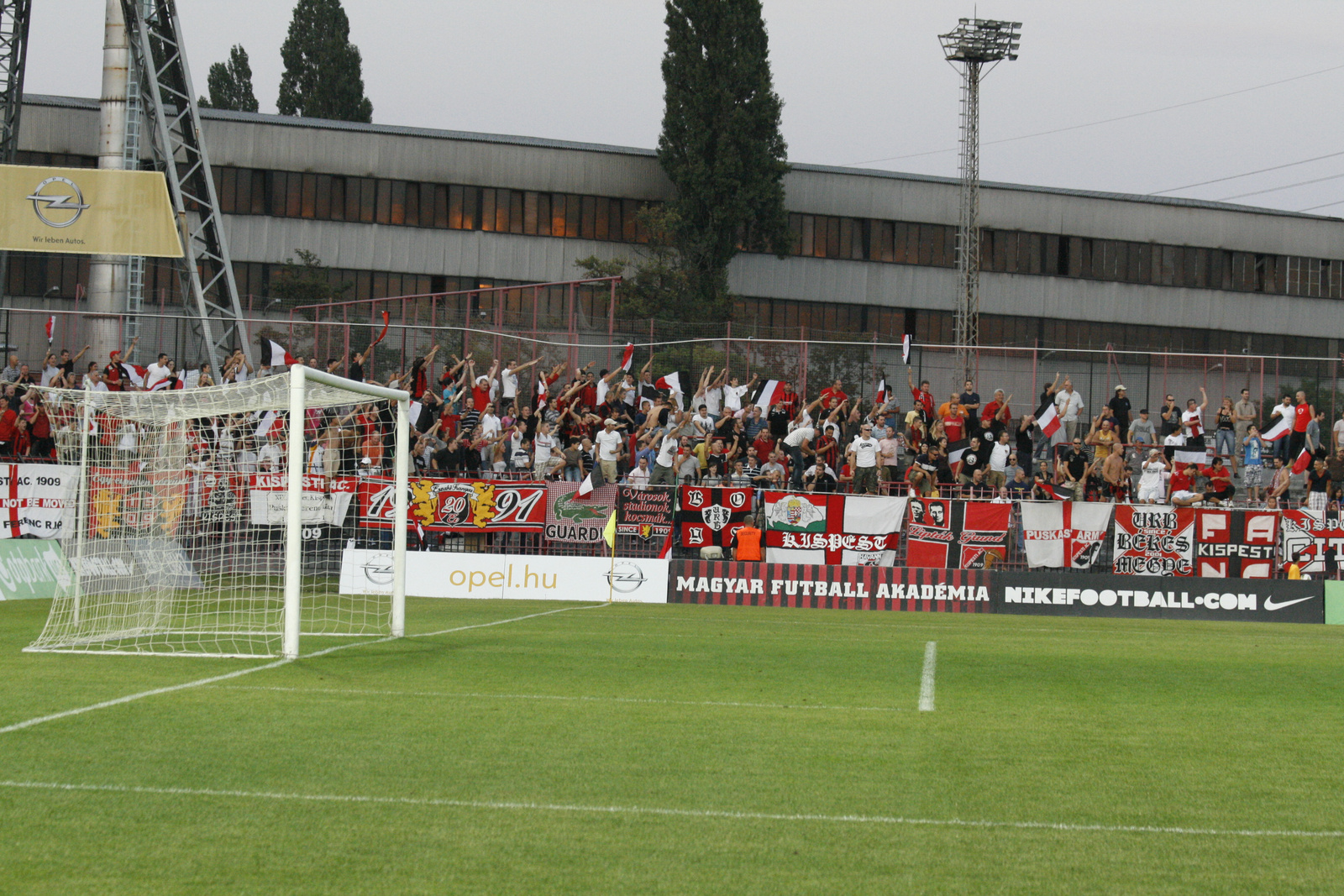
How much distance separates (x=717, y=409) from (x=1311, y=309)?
42.9m

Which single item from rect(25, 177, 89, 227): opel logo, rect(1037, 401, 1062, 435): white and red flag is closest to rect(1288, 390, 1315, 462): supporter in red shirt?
rect(1037, 401, 1062, 435): white and red flag

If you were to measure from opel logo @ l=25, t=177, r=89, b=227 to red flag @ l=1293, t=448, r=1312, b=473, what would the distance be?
1189 inches

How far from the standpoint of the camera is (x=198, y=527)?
60.5ft

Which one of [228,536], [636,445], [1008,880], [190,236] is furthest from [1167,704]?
[190,236]

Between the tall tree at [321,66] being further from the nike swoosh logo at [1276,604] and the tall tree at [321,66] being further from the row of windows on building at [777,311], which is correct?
the nike swoosh logo at [1276,604]

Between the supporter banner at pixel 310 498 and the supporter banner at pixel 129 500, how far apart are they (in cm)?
406

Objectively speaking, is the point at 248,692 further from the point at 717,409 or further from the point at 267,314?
the point at 267,314

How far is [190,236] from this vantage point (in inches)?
1380

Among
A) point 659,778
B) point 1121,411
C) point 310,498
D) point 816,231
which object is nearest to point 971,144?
point 816,231

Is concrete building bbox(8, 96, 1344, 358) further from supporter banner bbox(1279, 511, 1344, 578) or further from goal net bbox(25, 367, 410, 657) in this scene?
goal net bbox(25, 367, 410, 657)

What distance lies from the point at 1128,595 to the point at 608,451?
11.1 meters

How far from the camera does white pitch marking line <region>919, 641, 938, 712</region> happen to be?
10359 mm

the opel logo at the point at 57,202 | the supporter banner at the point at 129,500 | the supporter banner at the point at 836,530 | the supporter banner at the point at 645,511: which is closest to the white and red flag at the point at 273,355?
the opel logo at the point at 57,202

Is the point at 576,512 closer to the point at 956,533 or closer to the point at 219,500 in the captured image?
the point at 956,533
